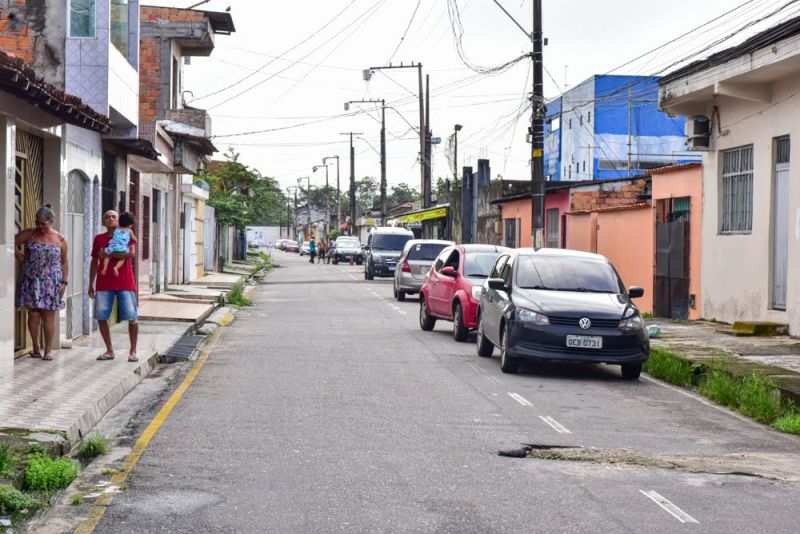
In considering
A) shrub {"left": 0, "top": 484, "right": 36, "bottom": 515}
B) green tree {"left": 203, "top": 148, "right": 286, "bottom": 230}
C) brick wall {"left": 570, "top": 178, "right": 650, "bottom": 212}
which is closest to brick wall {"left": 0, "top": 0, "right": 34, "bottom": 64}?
shrub {"left": 0, "top": 484, "right": 36, "bottom": 515}

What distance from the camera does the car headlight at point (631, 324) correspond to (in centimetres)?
1426

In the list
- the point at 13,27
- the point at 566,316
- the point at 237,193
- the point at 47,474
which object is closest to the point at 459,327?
the point at 566,316

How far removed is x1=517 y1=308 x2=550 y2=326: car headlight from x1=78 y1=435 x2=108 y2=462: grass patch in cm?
663

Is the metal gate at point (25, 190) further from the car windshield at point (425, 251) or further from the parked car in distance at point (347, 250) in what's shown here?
the parked car in distance at point (347, 250)

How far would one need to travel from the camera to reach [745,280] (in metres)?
20.5

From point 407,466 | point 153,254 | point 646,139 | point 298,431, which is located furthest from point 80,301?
point 646,139

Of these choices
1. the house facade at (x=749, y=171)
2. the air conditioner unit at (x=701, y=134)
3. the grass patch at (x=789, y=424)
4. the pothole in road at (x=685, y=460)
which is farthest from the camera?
the air conditioner unit at (x=701, y=134)

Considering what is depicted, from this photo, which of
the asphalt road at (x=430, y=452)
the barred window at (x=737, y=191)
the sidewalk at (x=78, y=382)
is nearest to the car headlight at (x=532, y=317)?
the asphalt road at (x=430, y=452)

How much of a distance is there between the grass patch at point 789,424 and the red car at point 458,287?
772 cm

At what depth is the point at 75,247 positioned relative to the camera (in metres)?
17.6

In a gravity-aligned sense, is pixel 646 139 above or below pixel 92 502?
above

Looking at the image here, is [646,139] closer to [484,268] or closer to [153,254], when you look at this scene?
[153,254]

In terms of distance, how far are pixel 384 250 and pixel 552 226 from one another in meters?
10.2

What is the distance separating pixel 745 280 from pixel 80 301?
11.5m
